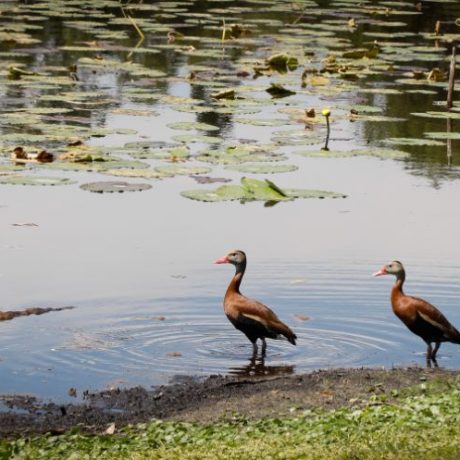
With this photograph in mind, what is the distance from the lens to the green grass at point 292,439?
8.27 meters

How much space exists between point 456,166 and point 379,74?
28.9 feet

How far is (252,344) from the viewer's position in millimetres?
12391

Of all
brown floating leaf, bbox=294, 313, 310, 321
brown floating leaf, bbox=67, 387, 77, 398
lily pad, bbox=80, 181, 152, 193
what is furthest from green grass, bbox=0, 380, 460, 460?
lily pad, bbox=80, 181, 152, 193

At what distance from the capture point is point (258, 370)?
11672 millimetres

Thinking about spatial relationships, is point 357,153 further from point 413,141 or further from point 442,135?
point 442,135

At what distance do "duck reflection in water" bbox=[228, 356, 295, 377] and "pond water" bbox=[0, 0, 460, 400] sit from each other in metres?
0.05

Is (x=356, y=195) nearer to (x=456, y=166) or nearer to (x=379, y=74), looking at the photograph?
Result: (x=456, y=166)

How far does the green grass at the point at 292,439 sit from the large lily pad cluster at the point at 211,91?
302 inches

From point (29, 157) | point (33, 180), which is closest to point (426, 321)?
point (33, 180)

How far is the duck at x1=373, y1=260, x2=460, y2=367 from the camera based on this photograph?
1180 centimetres

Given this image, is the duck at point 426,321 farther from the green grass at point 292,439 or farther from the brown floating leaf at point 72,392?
the brown floating leaf at point 72,392

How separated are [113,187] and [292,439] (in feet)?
29.0

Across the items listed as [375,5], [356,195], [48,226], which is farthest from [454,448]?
[375,5]

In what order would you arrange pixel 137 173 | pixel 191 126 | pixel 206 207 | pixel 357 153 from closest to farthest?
pixel 206 207 → pixel 137 173 → pixel 357 153 → pixel 191 126
